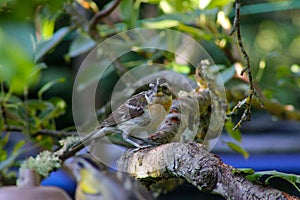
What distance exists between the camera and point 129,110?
2.12 feet

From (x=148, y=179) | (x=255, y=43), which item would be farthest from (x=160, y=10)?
(x=255, y=43)

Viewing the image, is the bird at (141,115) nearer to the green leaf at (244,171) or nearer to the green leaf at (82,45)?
the green leaf at (244,171)

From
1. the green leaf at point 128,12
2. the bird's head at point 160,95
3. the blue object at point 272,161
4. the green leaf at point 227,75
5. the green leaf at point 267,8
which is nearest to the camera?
the bird's head at point 160,95

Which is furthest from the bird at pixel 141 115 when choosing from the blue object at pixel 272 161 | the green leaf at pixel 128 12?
the blue object at pixel 272 161

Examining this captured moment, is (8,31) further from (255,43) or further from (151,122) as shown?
(255,43)

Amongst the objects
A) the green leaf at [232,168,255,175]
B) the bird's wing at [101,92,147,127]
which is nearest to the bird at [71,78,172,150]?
the bird's wing at [101,92,147,127]

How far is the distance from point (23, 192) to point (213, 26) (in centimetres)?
75

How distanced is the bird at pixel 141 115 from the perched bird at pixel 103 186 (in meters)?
0.20

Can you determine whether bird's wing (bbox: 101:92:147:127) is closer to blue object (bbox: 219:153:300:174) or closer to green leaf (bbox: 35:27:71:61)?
green leaf (bbox: 35:27:71:61)

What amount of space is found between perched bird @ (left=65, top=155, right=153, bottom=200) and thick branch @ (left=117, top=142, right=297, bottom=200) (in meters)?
0.07

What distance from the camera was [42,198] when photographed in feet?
1.36

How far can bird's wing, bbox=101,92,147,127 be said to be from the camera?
63 centimetres

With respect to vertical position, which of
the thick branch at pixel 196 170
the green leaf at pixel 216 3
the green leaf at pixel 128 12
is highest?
the green leaf at pixel 216 3

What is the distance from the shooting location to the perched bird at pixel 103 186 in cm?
39
